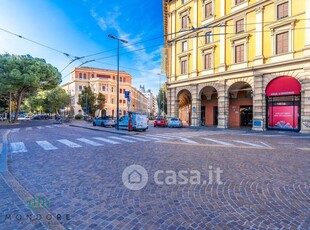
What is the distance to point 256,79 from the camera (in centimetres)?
2112

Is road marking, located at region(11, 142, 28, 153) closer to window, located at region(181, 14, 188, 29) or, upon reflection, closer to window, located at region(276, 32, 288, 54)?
window, located at region(276, 32, 288, 54)

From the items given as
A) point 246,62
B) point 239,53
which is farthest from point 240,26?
point 246,62

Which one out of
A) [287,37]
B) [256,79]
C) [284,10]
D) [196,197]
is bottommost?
[196,197]

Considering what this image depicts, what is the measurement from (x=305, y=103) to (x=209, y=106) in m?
13.2

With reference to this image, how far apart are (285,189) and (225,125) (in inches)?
807

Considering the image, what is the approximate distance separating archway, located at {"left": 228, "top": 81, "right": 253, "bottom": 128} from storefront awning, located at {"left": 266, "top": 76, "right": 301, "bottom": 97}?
4.29m

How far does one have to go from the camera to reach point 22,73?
30.1 meters

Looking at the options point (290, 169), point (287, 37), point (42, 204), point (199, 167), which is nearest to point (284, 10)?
point (287, 37)

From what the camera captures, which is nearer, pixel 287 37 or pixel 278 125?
pixel 287 37

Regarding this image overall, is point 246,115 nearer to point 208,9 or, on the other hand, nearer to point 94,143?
point 208,9

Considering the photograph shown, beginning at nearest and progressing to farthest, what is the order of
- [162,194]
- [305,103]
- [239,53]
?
[162,194] < [305,103] < [239,53]

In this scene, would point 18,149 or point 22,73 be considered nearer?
point 18,149

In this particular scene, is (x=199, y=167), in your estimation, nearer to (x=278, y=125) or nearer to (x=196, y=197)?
(x=196, y=197)

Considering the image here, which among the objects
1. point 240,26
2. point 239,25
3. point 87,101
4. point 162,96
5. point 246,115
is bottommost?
point 246,115
